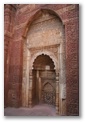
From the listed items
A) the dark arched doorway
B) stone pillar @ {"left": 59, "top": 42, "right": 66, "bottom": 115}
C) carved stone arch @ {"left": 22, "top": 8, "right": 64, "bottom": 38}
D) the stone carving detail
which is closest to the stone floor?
stone pillar @ {"left": 59, "top": 42, "right": 66, "bottom": 115}

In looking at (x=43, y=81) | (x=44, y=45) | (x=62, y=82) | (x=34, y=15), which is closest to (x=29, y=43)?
(x=44, y=45)

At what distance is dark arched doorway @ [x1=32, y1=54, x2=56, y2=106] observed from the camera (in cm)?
303

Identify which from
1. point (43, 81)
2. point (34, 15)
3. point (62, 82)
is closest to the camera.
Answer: point (62, 82)

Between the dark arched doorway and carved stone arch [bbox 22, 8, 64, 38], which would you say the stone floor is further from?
carved stone arch [bbox 22, 8, 64, 38]

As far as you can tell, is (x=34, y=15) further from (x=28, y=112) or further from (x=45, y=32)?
(x=28, y=112)

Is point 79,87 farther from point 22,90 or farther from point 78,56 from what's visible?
point 22,90

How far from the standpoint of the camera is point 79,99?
6.47 ft

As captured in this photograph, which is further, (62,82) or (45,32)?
(45,32)

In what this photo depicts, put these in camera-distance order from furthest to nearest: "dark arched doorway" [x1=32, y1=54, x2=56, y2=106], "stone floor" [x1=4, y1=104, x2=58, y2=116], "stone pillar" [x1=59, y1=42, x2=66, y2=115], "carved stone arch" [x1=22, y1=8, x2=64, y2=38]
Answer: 1. "dark arched doorway" [x1=32, y1=54, x2=56, y2=106]
2. "carved stone arch" [x1=22, y1=8, x2=64, y2=38]
3. "stone pillar" [x1=59, y1=42, x2=66, y2=115]
4. "stone floor" [x1=4, y1=104, x2=58, y2=116]

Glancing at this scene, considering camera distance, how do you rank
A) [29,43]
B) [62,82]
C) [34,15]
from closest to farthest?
[62,82], [34,15], [29,43]

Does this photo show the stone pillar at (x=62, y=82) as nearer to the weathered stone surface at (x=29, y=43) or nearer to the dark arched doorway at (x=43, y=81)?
the weathered stone surface at (x=29, y=43)

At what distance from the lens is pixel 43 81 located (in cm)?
333

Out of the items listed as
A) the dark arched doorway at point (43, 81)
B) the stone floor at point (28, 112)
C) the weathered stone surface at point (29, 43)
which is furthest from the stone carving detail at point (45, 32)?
the stone floor at point (28, 112)

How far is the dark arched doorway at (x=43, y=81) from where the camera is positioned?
3.03m
